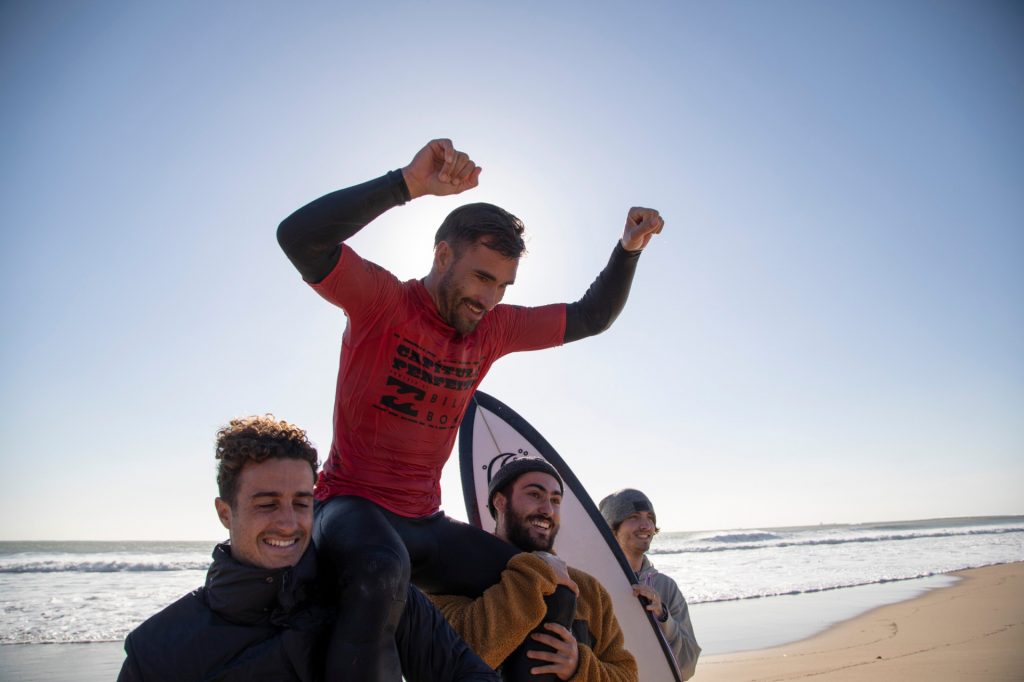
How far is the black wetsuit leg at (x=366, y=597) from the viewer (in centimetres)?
182

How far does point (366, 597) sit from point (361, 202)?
117 cm

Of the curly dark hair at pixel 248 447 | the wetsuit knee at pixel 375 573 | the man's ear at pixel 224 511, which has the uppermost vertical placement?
the curly dark hair at pixel 248 447

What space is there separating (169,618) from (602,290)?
211 centimetres

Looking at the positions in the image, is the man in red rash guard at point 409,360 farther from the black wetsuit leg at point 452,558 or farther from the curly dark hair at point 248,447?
the curly dark hair at point 248,447

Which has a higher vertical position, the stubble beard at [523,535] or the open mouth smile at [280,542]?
the open mouth smile at [280,542]

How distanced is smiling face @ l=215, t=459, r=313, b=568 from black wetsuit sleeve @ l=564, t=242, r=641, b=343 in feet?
4.81

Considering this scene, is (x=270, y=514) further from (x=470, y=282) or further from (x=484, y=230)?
(x=484, y=230)

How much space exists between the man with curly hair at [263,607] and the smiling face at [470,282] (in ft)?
2.38

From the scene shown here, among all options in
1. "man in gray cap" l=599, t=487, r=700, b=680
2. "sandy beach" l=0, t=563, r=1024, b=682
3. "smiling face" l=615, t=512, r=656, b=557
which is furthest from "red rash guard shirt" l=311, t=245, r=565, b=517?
"sandy beach" l=0, t=563, r=1024, b=682

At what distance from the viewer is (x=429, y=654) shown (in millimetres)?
2098

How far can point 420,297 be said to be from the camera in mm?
2619

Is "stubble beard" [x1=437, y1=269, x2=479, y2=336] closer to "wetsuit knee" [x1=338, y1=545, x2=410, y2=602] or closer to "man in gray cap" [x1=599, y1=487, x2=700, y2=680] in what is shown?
"wetsuit knee" [x1=338, y1=545, x2=410, y2=602]

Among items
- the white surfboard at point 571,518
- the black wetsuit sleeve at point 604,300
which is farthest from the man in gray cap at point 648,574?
the black wetsuit sleeve at point 604,300

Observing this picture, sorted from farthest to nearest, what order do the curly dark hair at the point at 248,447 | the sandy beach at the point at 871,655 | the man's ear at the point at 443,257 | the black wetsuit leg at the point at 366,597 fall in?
the sandy beach at the point at 871,655, the man's ear at the point at 443,257, the curly dark hair at the point at 248,447, the black wetsuit leg at the point at 366,597
